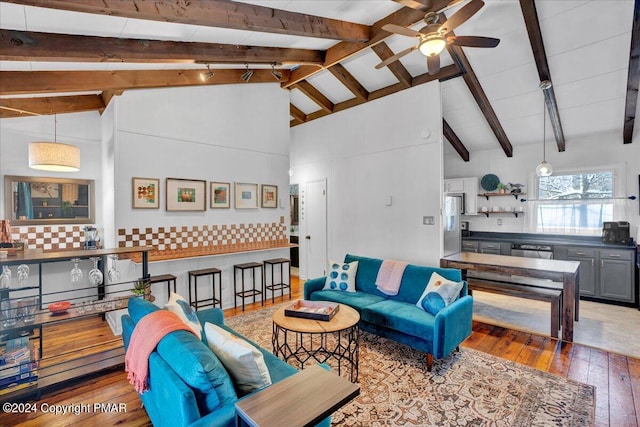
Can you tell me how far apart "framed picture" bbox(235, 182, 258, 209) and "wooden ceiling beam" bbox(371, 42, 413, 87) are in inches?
112

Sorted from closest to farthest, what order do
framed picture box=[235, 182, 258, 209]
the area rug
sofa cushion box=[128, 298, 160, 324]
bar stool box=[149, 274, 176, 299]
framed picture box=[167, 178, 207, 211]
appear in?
1. sofa cushion box=[128, 298, 160, 324]
2. the area rug
3. bar stool box=[149, 274, 176, 299]
4. framed picture box=[167, 178, 207, 211]
5. framed picture box=[235, 182, 258, 209]

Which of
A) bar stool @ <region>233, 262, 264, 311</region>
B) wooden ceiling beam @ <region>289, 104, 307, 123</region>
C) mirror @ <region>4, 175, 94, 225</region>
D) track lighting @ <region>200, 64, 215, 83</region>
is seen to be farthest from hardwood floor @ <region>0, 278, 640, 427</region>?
wooden ceiling beam @ <region>289, 104, 307, 123</region>

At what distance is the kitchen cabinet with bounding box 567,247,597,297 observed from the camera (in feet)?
16.2

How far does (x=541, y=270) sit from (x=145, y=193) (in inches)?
202

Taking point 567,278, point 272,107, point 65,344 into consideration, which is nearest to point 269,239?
point 272,107

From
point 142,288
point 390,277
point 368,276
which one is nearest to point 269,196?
point 368,276

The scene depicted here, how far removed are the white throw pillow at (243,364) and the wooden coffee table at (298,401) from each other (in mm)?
171

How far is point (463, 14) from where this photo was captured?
250 cm

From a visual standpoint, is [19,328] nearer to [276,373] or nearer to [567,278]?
[276,373]

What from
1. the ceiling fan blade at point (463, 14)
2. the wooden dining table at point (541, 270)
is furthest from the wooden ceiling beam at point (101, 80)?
the wooden dining table at point (541, 270)

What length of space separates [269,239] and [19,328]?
3.46 metres

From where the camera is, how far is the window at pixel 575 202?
17.6ft

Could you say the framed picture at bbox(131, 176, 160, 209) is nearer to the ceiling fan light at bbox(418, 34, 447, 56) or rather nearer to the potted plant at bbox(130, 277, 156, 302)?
the potted plant at bbox(130, 277, 156, 302)

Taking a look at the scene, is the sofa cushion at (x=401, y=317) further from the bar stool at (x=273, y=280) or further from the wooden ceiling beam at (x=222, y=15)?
the wooden ceiling beam at (x=222, y=15)
